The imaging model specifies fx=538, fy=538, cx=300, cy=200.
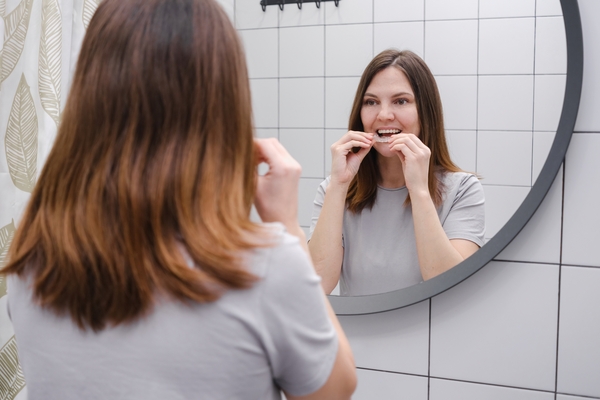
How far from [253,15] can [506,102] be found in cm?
53

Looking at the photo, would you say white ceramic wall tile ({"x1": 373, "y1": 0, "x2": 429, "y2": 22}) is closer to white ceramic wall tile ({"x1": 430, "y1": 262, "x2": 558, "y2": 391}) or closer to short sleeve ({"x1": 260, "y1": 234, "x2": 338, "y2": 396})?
white ceramic wall tile ({"x1": 430, "y1": 262, "x2": 558, "y2": 391})

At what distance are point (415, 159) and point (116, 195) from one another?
628 millimetres

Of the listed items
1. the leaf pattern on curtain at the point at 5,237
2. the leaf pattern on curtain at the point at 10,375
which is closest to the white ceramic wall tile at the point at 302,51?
the leaf pattern on curtain at the point at 5,237

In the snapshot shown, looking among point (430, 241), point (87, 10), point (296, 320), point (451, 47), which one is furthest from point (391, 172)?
point (87, 10)

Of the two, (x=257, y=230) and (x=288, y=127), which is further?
(x=288, y=127)

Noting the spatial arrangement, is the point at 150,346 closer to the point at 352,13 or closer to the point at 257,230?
the point at 257,230

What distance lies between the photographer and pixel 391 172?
1.03 meters

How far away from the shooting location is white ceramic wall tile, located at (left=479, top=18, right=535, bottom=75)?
0.93 m

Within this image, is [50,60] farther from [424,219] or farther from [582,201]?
[582,201]

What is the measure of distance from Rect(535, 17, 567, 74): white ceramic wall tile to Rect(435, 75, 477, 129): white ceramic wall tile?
0.11m

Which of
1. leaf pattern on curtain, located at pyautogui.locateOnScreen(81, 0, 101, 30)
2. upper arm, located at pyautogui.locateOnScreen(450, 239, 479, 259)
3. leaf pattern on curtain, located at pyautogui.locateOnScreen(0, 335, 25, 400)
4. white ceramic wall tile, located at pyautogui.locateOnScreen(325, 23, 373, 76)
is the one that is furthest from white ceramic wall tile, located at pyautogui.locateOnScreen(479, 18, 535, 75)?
leaf pattern on curtain, located at pyautogui.locateOnScreen(0, 335, 25, 400)

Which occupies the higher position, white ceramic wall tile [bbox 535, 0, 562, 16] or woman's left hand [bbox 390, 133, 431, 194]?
white ceramic wall tile [bbox 535, 0, 562, 16]

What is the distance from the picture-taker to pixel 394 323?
104cm

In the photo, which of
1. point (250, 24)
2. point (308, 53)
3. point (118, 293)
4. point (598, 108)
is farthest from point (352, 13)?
point (118, 293)
